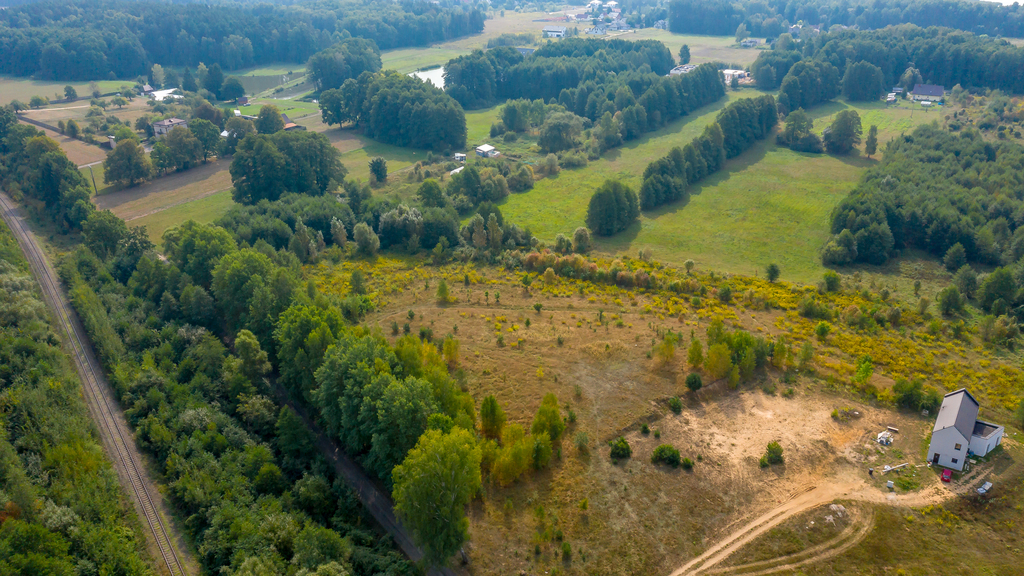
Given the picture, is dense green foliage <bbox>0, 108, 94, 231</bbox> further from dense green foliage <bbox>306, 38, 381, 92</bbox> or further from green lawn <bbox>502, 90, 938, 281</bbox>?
dense green foliage <bbox>306, 38, 381, 92</bbox>

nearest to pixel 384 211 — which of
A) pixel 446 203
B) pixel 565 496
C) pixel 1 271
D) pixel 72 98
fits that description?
pixel 446 203

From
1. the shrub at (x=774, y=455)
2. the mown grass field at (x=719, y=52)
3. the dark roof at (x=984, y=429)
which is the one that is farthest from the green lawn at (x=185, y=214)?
the mown grass field at (x=719, y=52)

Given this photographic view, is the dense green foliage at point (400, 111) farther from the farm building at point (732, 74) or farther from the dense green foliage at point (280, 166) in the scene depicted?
the farm building at point (732, 74)

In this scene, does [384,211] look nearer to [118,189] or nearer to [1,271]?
[1,271]

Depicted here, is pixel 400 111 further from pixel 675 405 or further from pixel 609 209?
pixel 675 405

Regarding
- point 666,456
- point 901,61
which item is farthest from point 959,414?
point 901,61

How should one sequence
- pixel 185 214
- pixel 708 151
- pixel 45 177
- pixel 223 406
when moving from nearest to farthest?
pixel 223 406 < pixel 45 177 < pixel 185 214 < pixel 708 151
